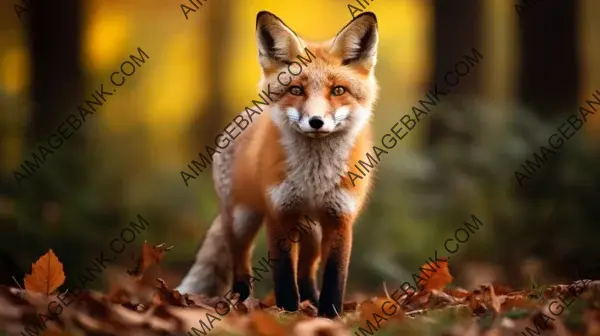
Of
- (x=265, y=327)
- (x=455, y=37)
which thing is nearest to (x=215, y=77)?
(x=455, y=37)

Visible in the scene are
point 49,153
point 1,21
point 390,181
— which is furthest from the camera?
point 1,21

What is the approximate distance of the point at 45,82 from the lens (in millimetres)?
9359

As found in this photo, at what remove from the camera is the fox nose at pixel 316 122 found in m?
3.99

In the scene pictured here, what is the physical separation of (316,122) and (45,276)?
1.54 metres

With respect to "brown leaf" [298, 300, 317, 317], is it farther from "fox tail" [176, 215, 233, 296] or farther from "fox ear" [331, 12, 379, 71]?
"fox ear" [331, 12, 379, 71]

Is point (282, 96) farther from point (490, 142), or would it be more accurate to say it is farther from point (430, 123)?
point (430, 123)

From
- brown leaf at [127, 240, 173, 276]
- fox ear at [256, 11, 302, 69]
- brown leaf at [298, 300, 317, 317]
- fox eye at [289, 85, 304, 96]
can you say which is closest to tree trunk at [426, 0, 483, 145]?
brown leaf at [298, 300, 317, 317]

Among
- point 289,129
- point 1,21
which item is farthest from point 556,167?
point 1,21

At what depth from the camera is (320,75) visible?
4168 millimetres

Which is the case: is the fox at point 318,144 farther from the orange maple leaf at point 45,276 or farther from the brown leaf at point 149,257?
the orange maple leaf at point 45,276

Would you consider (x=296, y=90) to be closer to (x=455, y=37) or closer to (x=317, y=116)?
(x=317, y=116)

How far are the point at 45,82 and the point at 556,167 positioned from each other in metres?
5.92

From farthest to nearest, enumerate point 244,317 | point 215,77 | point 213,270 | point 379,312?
point 215,77 → point 213,270 → point 379,312 → point 244,317

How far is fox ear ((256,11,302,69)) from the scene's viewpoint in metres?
4.32
